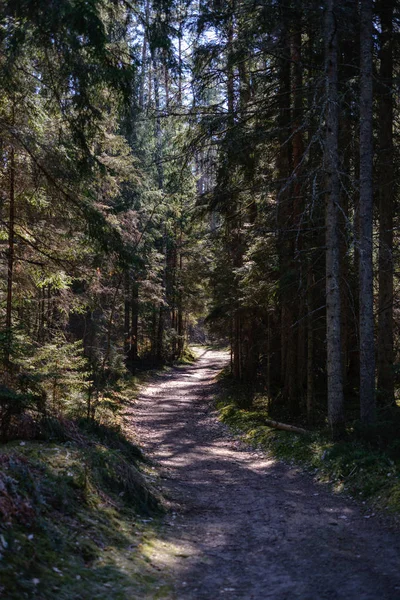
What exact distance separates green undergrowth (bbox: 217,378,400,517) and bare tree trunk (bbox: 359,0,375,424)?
982 mm

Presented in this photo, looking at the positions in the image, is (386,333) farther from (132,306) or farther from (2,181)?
(132,306)

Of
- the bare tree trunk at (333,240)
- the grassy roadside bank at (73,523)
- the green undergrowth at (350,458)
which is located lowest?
the green undergrowth at (350,458)

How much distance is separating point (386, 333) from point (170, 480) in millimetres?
7081

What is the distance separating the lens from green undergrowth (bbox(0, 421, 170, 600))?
389 centimetres

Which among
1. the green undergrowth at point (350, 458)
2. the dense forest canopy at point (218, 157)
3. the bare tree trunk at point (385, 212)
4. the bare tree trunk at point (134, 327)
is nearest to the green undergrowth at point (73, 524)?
the dense forest canopy at point (218, 157)

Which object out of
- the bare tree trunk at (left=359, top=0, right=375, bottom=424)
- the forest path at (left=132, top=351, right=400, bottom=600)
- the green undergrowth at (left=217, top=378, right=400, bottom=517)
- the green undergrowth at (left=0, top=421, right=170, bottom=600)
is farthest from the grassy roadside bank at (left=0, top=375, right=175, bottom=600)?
the bare tree trunk at (left=359, top=0, right=375, bottom=424)

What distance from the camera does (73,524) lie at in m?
5.05

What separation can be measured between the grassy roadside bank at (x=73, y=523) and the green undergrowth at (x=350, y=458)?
3241 mm

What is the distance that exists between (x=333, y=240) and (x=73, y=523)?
24.9 feet

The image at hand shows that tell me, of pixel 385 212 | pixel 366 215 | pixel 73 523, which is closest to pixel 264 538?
pixel 73 523

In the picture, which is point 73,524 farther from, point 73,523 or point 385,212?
point 385,212

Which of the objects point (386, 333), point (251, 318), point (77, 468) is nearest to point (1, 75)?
point (77, 468)

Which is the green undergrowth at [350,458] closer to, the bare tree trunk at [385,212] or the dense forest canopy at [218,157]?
the dense forest canopy at [218,157]

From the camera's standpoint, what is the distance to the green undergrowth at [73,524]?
3893 millimetres
